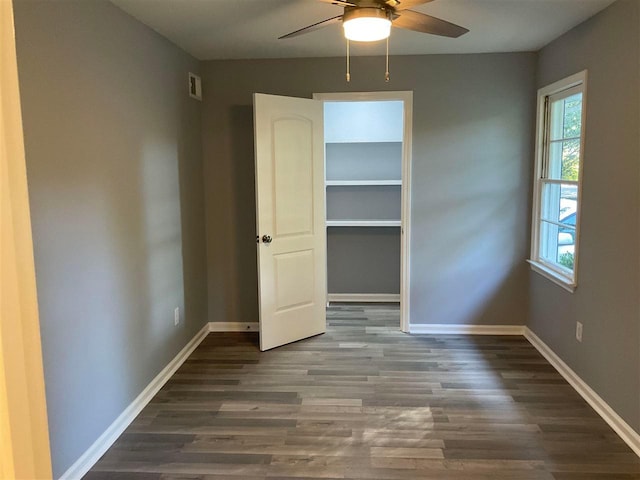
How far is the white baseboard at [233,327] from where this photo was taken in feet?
15.1

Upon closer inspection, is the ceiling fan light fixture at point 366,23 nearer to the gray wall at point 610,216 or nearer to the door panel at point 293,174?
the gray wall at point 610,216

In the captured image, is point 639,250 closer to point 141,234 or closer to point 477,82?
point 477,82

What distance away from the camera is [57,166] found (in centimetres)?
225

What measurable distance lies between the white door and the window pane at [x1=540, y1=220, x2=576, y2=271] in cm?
182

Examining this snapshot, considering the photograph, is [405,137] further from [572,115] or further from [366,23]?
[366,23]

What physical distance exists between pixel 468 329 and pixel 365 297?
136 centimetres

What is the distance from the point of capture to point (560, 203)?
380cm

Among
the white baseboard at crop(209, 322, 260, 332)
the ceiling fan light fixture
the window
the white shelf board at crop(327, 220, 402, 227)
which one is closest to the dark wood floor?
the white baseboard at crop(209, 322, 260, 332)

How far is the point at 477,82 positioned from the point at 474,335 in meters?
2.17

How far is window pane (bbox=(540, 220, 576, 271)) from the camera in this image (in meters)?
3.59

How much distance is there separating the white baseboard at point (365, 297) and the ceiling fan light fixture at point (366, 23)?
11.7ft

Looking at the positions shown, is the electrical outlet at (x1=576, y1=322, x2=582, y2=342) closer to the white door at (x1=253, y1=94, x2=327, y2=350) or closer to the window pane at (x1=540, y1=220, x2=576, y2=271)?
the window pane at (x1=540, y1=220, x2=576, y2=271)

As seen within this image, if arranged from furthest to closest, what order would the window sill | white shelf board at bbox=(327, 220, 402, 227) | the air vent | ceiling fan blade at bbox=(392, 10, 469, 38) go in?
white shelf board at bbox=(327, 220, 402, 227), the air vent, the window sill, ceiling fan blade at bbox=(392, 10, 469, 38)

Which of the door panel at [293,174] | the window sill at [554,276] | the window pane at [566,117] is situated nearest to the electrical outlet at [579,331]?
the window sill at [554,276]
